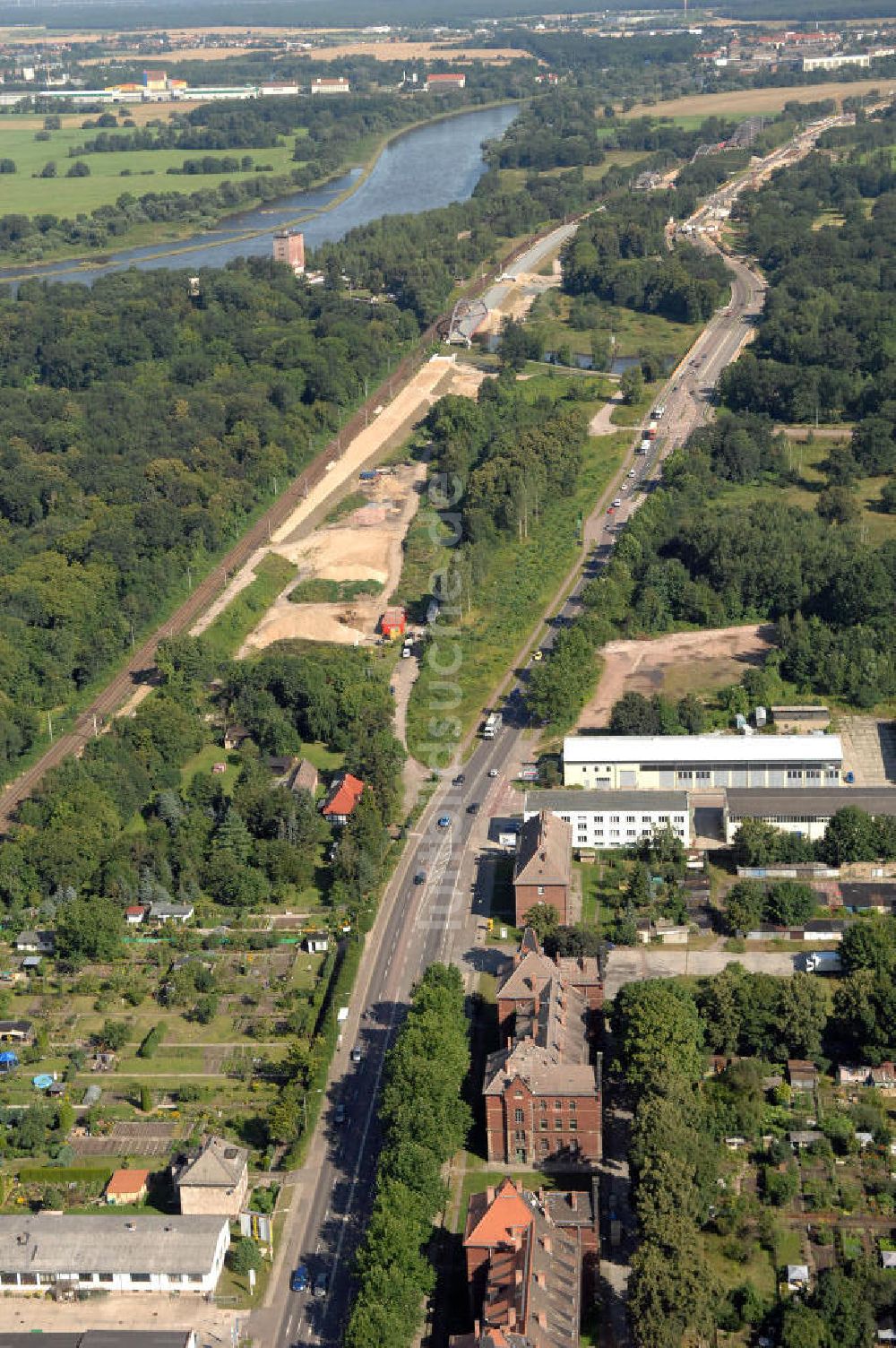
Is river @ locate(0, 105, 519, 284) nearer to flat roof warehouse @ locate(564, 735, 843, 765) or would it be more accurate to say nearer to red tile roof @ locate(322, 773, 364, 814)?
red tile roof @ locate(322, 773, 364, 814)

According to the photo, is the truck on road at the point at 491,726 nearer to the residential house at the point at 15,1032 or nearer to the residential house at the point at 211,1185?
the residential house at the point at 15,1032

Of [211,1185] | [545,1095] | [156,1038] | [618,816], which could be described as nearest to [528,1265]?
[545,1095]

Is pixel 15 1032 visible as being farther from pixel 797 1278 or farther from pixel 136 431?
pixel 136 431

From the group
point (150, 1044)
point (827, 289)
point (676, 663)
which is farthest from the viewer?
point (827, 289)

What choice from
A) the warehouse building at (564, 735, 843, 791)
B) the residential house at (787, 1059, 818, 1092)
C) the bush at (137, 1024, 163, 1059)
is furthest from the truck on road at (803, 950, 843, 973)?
the bush at (137, 1024, 163, 1059)

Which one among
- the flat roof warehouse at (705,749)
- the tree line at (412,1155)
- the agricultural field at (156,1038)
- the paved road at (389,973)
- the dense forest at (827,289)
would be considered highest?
the dense forest at (827,289)

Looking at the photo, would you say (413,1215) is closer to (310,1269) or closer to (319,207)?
(310,1269)

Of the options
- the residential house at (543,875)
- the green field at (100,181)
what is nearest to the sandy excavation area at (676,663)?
the residential house at (543,875)
